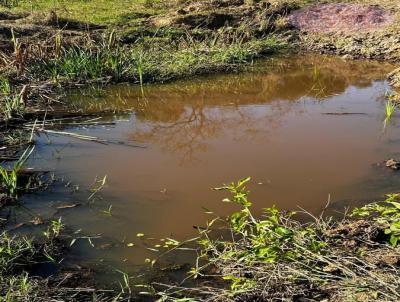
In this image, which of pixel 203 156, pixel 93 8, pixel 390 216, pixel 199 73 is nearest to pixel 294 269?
pixel 390 216

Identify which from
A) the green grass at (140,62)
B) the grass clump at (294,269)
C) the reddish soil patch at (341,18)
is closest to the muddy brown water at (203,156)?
the green grass at (140,62)

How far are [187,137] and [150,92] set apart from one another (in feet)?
6.77

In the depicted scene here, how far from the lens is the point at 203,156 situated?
4875mm

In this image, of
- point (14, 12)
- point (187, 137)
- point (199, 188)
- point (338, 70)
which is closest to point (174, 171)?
point (199, 188)

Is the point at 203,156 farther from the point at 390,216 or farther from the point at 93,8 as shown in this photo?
the point at 93,8

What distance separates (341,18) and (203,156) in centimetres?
810

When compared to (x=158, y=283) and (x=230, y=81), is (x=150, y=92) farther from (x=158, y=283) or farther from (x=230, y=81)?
(x=158, y=283)

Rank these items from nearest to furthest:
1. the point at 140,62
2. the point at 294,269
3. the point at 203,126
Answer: the point at 294,269
the point at 203,126
the point at 140,62

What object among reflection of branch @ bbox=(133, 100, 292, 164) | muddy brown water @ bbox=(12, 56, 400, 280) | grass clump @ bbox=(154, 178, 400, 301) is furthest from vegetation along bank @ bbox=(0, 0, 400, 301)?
reflection of branch @ bbox=(133, 100, 292, 164)

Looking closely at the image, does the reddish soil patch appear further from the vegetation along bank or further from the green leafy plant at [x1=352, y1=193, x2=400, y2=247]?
the green leafy plant at [x1=352, y1=193, x2=400, y2=247]

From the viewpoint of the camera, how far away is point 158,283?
301 centimetres

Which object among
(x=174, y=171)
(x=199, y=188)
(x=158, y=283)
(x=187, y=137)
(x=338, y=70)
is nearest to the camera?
(x=158, y=283)

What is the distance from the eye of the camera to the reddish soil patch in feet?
36.0

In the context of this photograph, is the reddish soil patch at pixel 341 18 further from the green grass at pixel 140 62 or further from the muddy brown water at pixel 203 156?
the muddy brown water at pixel 203 156
